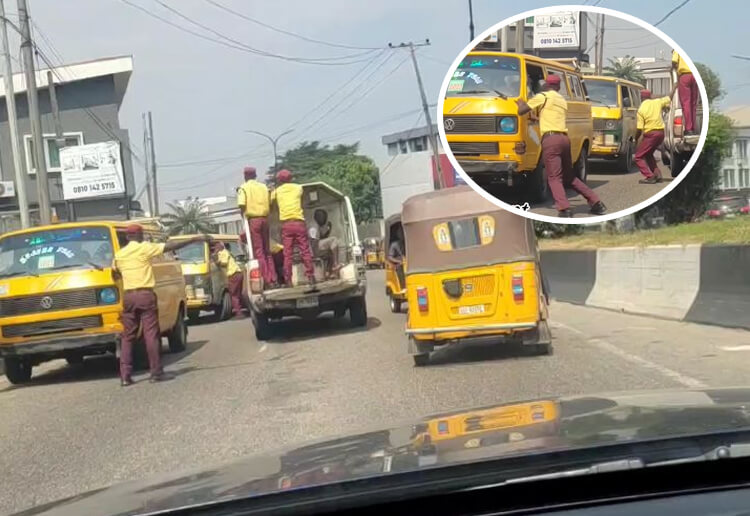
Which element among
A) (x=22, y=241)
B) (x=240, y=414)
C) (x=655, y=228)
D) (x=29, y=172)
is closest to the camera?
(x=240, y=414)

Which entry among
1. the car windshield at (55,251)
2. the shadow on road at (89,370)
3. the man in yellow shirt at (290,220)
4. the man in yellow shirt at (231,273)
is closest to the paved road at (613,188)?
the shadow on road at (89,370)

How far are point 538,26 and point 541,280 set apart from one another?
6.81 m

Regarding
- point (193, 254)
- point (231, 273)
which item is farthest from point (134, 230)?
point (231, 273)

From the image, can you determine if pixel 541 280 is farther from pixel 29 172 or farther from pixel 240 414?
pixel 29 172

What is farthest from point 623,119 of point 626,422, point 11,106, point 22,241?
point 11,106

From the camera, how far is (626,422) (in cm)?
340

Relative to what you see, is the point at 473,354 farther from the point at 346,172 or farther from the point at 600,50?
the point at 346,172

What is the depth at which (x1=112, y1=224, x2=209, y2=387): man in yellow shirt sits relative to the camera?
1227 centimetres

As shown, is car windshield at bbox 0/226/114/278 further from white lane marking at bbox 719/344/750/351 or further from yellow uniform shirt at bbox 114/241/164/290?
white lane marking at bbox 719/344/750/351

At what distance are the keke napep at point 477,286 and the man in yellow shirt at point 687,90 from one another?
5923 millimetres

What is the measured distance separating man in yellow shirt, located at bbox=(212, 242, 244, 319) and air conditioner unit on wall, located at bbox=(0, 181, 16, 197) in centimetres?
2155

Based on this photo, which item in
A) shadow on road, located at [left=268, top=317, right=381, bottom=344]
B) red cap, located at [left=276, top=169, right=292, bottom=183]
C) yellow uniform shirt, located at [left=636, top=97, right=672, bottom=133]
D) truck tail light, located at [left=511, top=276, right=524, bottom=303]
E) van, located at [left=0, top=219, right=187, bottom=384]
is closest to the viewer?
yellow uniform shirt, located at [left=636, top=97, right=672, bottom=133]

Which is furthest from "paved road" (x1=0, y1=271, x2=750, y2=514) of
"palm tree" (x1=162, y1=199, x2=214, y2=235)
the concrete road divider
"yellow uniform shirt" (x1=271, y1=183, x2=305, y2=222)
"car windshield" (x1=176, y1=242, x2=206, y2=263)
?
"palm tree" (x1=162, y1=199, x2=214, y2=235)

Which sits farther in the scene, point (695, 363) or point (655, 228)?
point (655, 228)
